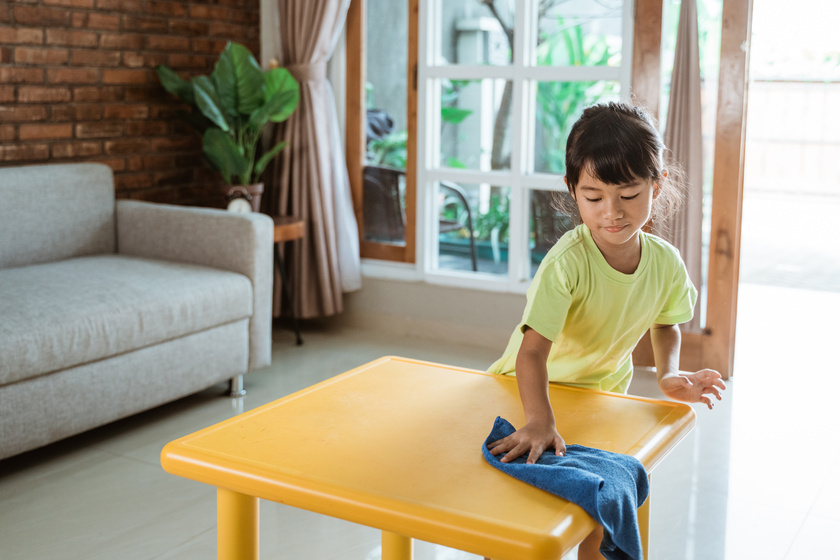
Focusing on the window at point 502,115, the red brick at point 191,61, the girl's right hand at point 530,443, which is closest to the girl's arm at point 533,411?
the girl's right hand at point 530,443

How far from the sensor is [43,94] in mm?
3355

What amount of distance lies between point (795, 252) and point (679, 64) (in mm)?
3401

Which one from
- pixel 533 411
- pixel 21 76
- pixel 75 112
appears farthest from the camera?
pixel 75 112

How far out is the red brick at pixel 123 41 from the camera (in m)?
3.58

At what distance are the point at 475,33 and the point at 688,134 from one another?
3.58 ft

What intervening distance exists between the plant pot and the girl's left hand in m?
2.55

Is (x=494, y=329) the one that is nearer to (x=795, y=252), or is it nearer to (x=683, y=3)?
(x=683, y=3)

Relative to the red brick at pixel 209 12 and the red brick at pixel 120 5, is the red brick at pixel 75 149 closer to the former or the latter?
the red brick at pixel 120 5

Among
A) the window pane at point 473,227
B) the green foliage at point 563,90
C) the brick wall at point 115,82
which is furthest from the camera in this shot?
the window pane at point 473,227

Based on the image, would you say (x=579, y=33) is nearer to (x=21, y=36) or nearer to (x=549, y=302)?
(x=21, y=36)

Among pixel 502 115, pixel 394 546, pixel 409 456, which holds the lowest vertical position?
pixel 394 546

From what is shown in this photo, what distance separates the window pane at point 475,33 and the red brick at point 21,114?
67.1 inches

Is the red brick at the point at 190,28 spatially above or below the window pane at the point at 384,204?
above

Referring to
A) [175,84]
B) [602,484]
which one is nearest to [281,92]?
[175,84]
